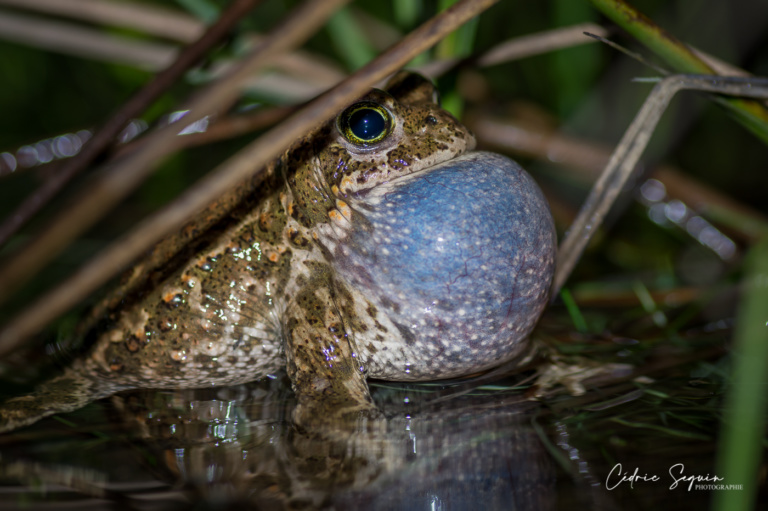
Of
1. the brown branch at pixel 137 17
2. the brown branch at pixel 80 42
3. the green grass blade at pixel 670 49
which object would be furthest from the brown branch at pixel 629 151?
the brown branch at pixel 80 42

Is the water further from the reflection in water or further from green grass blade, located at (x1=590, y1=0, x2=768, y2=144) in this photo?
green grass blade, located at (x1=590, y1=0, x2=768, y2=144)

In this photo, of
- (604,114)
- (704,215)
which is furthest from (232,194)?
(604,114)

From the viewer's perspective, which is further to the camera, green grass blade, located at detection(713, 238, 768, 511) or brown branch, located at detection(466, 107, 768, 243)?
brown branch, located at detection(466, 107, 768, 243)

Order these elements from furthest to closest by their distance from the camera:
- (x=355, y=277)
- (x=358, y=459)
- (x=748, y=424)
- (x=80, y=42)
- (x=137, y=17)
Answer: (x=80, y=42)
(x=137, y=17)
(x=355, y=277)
(x=358, y=459)
(x=748, y=424)

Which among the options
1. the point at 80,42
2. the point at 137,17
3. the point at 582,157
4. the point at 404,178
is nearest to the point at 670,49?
the point at 404,178

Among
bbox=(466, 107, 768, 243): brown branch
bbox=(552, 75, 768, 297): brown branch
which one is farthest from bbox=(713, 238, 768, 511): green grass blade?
bbox=(466, 107, 768, 243): brown branch

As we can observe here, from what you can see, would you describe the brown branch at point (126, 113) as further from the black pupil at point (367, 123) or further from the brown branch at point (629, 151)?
the brown branch at point (629, 151)

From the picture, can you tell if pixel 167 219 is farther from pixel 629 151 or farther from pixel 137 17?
pixel 137 17
